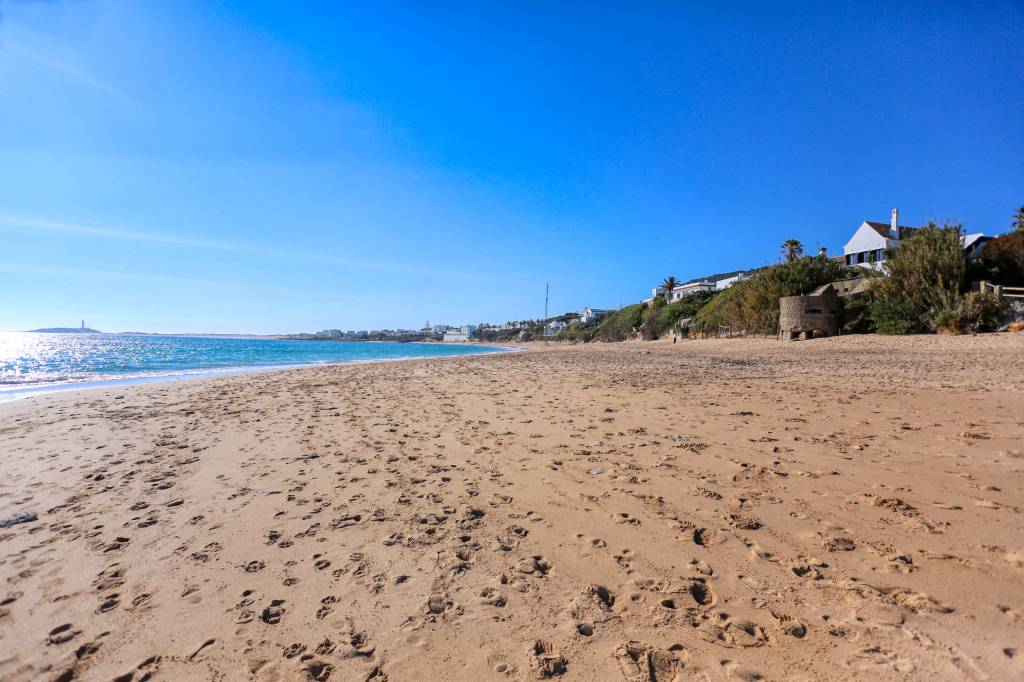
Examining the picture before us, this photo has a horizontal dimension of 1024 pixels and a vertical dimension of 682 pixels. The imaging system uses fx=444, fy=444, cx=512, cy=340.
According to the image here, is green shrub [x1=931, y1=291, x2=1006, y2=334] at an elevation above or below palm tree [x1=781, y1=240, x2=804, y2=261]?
below

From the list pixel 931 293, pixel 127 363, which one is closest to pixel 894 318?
pixel 931 293

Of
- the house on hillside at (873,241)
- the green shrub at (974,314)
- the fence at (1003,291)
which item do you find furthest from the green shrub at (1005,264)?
the house on hillside at (873,241)

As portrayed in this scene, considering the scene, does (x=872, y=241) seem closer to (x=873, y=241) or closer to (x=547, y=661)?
(x=873, y=241)

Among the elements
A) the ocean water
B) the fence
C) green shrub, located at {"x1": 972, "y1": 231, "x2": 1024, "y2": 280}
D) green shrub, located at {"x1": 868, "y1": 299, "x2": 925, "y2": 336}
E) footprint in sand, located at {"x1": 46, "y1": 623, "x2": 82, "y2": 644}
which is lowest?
footprint in sand, located at {"x1": 46, "y1": 623, "x2": 82, "y2": 644}

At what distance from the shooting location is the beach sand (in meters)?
2.26

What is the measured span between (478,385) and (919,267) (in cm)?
2439

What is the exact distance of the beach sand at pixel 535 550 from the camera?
2260 mm

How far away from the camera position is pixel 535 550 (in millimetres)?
3277

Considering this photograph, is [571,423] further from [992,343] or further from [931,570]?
[992,343]

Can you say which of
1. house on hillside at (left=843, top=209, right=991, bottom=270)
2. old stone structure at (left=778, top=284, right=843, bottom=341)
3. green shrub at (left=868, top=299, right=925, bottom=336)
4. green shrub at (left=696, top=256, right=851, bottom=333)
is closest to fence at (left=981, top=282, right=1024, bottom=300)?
green shrub at (left=868, top=299, right=925, bottom=336)

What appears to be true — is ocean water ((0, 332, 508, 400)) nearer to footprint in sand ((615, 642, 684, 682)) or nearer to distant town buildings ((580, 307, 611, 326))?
footprint in sand ((615, 642, 684, 682))

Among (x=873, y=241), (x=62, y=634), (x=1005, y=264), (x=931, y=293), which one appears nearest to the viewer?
(x=62, y=634)

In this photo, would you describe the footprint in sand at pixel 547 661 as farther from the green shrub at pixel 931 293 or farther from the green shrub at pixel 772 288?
the green shrub at pixel 772 288

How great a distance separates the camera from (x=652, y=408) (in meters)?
7.95
